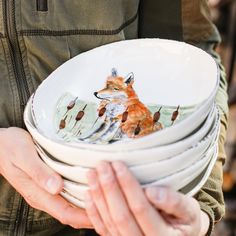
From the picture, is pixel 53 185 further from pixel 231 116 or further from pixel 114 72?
pixel 231 116

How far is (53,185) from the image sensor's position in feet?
2.99

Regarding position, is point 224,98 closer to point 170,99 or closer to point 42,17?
point 170,99

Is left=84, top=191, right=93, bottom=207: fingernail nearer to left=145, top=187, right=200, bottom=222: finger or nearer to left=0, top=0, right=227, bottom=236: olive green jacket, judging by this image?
left=145, top=187, right=200, bottom=222: finger

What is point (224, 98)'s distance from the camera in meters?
1.31

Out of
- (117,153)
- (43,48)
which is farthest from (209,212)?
(43,48)

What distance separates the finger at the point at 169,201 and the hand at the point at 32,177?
0.48 ft

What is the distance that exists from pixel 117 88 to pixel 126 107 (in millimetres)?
58

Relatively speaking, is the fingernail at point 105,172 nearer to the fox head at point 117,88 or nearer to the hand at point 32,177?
the hand at point 32,177

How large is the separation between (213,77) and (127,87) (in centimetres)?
18

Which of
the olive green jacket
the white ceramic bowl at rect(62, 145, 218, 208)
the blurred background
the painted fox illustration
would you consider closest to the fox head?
the painted fox illustration

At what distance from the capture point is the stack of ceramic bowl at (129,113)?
0.86 m

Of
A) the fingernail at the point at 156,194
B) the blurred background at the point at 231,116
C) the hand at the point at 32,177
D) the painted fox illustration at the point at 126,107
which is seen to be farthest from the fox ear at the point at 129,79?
the blurred background at the point at 231,116

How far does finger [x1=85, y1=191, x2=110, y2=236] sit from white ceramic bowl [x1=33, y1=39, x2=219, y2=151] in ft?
0.60

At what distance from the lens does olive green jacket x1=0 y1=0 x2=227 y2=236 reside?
3.61ft
